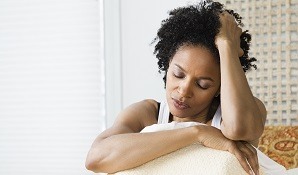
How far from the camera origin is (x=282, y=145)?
7.25 feet

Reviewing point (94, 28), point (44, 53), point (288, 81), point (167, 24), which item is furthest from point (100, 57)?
point (167, 24)

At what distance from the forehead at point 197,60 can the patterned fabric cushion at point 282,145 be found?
0.78m

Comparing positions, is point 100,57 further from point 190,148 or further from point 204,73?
point 190,148

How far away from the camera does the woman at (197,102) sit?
4.34 feet

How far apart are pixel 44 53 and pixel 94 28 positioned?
39 centimetres

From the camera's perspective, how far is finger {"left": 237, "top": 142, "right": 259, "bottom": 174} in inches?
51.5

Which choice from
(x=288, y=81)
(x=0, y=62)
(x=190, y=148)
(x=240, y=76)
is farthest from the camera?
(x=0, y=62)

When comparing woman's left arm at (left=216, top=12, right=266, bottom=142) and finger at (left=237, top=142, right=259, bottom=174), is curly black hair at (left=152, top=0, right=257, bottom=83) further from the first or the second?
finger at (left=237, top=142, right=259, bottom=174)

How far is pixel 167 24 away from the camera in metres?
1.72

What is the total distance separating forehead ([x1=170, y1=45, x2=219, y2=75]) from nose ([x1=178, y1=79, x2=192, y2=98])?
40mm

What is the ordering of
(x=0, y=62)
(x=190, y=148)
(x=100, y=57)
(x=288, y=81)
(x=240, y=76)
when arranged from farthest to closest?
(x=0, y=62)
(x=100, y=57)
(x=288, y=81)
(x=240, y=76)
(x=190, y=148)

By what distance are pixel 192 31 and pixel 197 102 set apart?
239 millimetres

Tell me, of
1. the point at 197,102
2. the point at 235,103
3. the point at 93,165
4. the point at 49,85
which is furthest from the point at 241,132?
the point at 49,85

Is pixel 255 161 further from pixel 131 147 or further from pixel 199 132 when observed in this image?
pixel 131 147
